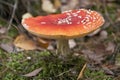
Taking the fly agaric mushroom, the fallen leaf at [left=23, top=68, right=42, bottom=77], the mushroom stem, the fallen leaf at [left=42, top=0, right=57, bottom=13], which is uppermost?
the fallen leaf at [left=42, top=0, right=57, bottom=13]

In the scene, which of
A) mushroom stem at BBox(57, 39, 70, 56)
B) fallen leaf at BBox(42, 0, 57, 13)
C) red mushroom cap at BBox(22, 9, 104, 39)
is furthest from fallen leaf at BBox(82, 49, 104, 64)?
fallen leaf at BBox(42, 0, 57, 13)

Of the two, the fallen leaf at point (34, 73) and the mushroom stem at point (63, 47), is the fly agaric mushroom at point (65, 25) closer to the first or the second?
the mushroom stem at point (63, 47)

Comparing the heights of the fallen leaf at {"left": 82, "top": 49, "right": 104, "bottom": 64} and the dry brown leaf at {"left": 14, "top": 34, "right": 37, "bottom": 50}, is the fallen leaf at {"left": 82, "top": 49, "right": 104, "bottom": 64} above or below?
below

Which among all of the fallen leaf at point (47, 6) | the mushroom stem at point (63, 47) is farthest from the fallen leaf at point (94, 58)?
the fallen leaf at point (47, 6)

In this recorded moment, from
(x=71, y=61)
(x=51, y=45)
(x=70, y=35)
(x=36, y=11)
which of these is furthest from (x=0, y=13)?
(x=70, y=35)

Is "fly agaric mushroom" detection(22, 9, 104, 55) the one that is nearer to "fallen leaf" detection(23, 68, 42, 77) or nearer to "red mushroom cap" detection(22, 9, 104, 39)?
"red mushroom cap" detection(22, 9, 104, 39)

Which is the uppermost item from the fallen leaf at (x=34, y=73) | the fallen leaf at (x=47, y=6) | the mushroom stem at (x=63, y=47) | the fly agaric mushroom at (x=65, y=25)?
the fallen leaf at (x=47, y=6)

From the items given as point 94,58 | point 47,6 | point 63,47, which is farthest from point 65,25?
point 47,6

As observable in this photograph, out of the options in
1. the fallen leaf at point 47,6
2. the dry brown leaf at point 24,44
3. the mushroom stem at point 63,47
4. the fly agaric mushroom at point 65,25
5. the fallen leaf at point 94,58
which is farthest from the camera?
the fallen leaf at point 47,6
